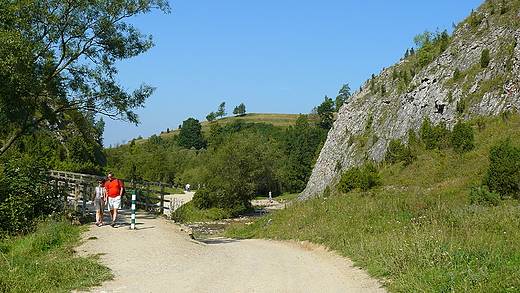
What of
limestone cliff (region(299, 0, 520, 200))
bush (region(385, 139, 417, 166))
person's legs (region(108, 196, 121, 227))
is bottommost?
person's legs (region(108, 196, 121, 227))

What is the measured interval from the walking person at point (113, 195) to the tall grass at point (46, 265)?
185 centimetres

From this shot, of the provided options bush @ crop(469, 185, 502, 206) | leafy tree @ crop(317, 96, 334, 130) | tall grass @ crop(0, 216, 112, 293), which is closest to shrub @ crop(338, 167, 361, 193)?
bush @ crop(469, 185, 502, 206)

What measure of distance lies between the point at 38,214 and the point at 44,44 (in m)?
6.68

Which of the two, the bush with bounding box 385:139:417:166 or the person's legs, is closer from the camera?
the person's legs

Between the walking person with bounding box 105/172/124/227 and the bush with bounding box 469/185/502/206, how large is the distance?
13093 mm

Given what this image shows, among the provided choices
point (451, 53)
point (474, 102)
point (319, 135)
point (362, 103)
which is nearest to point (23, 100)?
point (474, 102)

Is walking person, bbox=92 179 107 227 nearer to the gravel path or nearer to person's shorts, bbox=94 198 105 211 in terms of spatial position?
person's shorts, bbox=94 198 105 211

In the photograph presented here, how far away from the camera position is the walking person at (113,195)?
564 inches

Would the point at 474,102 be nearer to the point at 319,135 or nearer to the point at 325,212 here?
the point at 325,212

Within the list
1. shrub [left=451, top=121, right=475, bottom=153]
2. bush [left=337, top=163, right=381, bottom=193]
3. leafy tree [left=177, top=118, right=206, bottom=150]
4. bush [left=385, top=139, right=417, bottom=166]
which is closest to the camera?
bush [left=337, top=163, right=381, bottom=193]

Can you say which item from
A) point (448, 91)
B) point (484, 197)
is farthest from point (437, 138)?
point (484, 197)

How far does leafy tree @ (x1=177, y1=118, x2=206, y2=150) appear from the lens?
160m

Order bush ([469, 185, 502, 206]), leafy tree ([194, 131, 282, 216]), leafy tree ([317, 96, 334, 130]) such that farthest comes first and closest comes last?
leafy tree ([317, 96, 334, 130]) < leafy tree ([194, 131, 282, 216]) < bush ([469, 185, 502, 206])

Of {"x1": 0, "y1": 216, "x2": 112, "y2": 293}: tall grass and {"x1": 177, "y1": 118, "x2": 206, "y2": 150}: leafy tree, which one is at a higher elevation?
{"x1": 177, "y1": 118, "x2": 206, "y2": 150}: leafy tree
